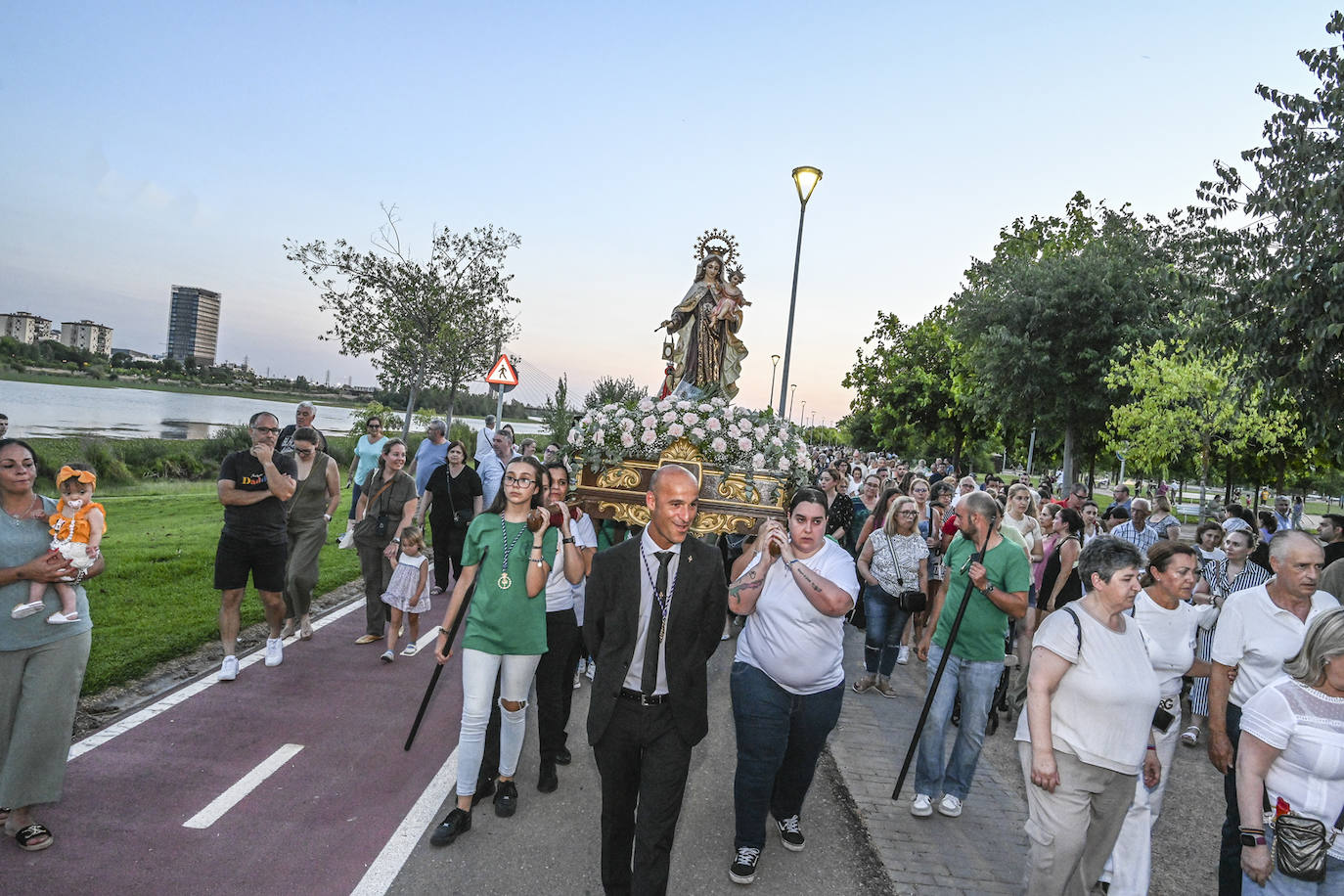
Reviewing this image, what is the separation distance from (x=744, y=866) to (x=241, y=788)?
295cm

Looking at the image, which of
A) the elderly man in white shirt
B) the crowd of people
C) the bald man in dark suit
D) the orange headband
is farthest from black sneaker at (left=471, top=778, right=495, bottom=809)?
the elderly man in white shirt

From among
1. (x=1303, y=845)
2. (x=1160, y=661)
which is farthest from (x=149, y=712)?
(x=1303, y=845)

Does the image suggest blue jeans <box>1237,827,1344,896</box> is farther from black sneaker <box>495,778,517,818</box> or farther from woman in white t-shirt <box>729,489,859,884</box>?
black sneaker <box>495,778,517,818</box>

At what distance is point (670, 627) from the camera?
322cm

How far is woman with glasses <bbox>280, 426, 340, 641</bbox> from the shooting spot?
7297mm

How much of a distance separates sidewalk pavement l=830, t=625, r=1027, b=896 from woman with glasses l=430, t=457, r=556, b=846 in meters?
2.28

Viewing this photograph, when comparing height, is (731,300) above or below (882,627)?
above

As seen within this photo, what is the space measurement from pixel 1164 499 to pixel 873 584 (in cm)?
427

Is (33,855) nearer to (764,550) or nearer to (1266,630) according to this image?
(764,550)

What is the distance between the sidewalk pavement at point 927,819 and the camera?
413 centimetres

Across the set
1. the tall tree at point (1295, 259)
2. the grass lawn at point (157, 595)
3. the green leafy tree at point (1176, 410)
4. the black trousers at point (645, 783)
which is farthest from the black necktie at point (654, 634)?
A: the green leafy tree at point (1176, 410)

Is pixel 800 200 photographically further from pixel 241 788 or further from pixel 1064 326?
pixel 1064 326

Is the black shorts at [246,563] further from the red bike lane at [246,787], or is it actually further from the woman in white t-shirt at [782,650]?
the woman in white t-shirt at [782,650]

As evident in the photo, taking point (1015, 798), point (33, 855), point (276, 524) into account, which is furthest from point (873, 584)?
point (33, 855)
